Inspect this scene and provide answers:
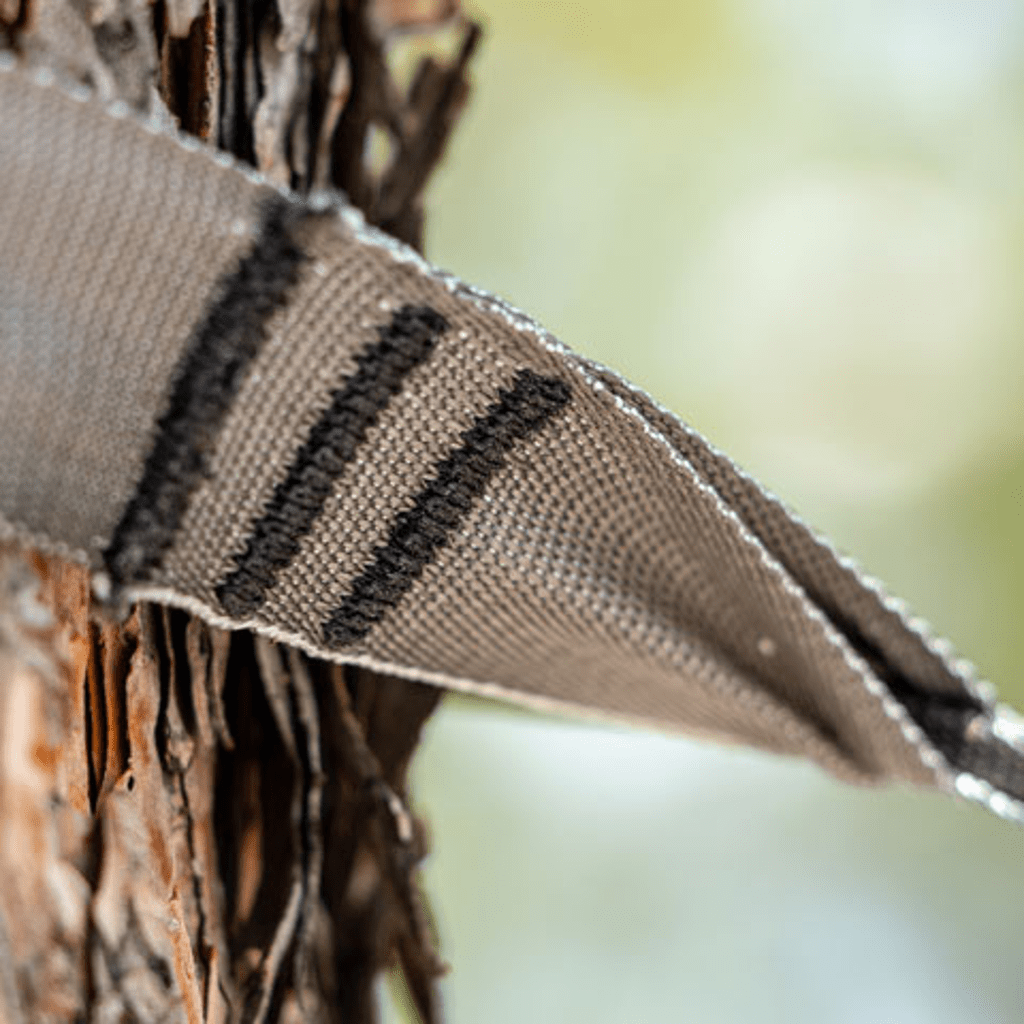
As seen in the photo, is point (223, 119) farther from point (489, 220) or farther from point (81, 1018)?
point (489, 220)

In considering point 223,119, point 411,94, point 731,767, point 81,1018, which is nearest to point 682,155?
point 731,767

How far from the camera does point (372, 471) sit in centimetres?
27

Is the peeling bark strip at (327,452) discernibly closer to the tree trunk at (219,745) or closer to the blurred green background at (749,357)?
the tree trunk at (219,745)

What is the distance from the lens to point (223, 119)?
1.00ft

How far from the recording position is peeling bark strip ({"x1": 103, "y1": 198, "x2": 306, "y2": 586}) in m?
0.24

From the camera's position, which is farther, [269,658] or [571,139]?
[571,139]

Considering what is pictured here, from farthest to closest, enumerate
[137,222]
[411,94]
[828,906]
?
[828,906], [411,94], [137,222]

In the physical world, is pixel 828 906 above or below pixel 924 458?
below

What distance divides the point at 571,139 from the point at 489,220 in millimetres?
75

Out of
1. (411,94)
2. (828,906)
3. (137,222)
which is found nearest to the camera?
(137,222)

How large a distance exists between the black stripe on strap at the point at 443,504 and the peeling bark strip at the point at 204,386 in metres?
0.04

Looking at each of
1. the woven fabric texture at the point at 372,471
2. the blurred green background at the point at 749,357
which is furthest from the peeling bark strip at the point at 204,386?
the blurred green background at the point at 749,357

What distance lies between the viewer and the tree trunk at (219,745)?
0.79ft

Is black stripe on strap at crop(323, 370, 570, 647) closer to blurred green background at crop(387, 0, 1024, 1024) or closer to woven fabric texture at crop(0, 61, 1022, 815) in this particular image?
woven fabric texture at crop(0, 61, 1022, 815)
